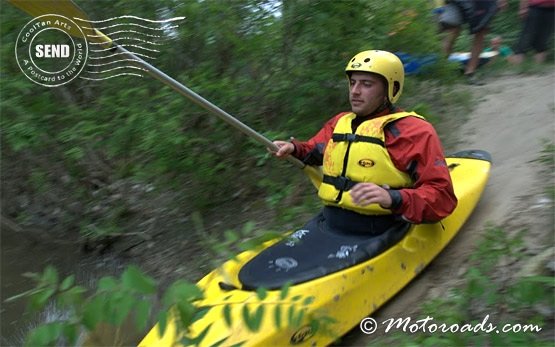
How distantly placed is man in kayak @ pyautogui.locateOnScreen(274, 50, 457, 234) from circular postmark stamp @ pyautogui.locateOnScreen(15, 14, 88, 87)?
2.14 m

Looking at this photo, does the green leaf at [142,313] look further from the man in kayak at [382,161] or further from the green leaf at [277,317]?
the man in kayak at [382,161]

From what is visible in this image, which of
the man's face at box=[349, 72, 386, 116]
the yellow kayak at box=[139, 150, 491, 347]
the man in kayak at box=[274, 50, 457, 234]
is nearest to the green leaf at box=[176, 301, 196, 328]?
the yellow kayak at box=[139, 150, 491, 347]

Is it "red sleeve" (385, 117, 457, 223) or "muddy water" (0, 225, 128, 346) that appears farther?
"muddy water" (0, 225, 128, 346)

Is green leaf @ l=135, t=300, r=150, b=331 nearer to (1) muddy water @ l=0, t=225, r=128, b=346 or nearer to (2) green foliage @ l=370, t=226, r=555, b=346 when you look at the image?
(2) green foliage @ l=370, t=226, r=555, b=346

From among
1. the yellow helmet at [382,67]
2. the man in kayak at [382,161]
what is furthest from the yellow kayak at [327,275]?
the yellow helmet at [382,67]

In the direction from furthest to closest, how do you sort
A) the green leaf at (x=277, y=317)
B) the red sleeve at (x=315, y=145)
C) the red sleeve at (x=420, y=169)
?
1. the red sleeve at (x=315, y=145)
2. the red sleeve at (x=420, y=169)
3. the green leaf at (x=277, y=317)

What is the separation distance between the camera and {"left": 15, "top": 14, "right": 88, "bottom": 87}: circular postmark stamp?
447 cm

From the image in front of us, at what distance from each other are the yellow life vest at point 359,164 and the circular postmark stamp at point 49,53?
214cm

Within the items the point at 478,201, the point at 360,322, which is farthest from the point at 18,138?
the point at 478,201

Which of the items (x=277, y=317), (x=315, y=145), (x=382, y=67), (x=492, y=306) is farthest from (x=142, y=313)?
(x=315, y=145)

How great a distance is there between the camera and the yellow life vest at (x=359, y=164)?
3.04 metres

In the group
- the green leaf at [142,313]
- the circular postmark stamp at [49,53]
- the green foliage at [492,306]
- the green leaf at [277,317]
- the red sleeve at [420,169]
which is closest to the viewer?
the green leaf at [142,313]

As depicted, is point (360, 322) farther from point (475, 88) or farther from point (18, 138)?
point (475, 88)

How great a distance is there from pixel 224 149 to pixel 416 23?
1935mm
